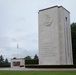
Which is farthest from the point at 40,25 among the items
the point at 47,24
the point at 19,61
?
the point at 19,61

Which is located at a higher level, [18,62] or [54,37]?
[54,37]

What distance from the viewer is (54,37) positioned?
108ft

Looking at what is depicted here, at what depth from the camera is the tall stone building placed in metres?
32.2

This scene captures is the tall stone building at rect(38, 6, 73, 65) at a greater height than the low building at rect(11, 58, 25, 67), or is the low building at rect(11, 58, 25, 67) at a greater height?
the tall stone building at rect(38, 6, 73, 65)

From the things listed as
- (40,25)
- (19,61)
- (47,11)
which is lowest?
(19,61)

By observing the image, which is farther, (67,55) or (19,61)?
(19,61)

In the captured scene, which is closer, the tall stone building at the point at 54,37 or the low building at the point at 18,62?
the tall stone building at the point at 54,37

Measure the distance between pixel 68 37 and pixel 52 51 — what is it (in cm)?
470

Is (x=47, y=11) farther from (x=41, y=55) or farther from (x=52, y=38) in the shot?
(x=41, y=55)

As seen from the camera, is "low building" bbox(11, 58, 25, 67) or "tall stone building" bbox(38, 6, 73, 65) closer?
"tall stone building" bbox(38, 6, 73, 65)

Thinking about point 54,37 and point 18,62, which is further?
point 18,62

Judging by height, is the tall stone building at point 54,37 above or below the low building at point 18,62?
above

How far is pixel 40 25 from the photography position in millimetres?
35250

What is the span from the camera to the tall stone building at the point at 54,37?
106 feet
